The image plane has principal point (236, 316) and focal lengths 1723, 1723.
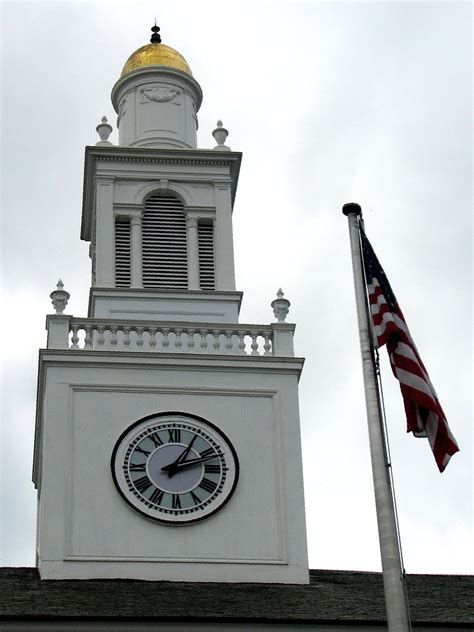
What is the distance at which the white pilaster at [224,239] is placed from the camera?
3694 cm

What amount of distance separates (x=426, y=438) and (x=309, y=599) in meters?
7.84

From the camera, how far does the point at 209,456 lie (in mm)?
33312

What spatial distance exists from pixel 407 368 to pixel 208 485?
10599 millimetres

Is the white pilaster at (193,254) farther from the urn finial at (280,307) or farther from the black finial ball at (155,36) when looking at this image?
the black finial ball at (155,36)

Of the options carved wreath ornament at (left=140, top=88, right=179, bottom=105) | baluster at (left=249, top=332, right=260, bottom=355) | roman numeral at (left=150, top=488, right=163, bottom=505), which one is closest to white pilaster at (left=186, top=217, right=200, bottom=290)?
baluster at (left=249, top=332, right=260, bottom=355)

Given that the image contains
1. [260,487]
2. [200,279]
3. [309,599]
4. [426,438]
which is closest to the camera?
[426,438]

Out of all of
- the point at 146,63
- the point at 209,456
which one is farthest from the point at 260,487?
the point at 146,63

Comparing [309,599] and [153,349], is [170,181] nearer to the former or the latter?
[153,349]

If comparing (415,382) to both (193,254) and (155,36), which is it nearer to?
(193,254)

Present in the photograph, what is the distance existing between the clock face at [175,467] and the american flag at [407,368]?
9.81 m

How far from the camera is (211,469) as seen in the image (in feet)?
109

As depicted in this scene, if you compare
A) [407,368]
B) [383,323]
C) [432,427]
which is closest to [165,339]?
[383,323]

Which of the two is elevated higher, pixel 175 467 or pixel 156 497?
pixel 175 467

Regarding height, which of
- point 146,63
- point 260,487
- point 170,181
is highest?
point 146,63
